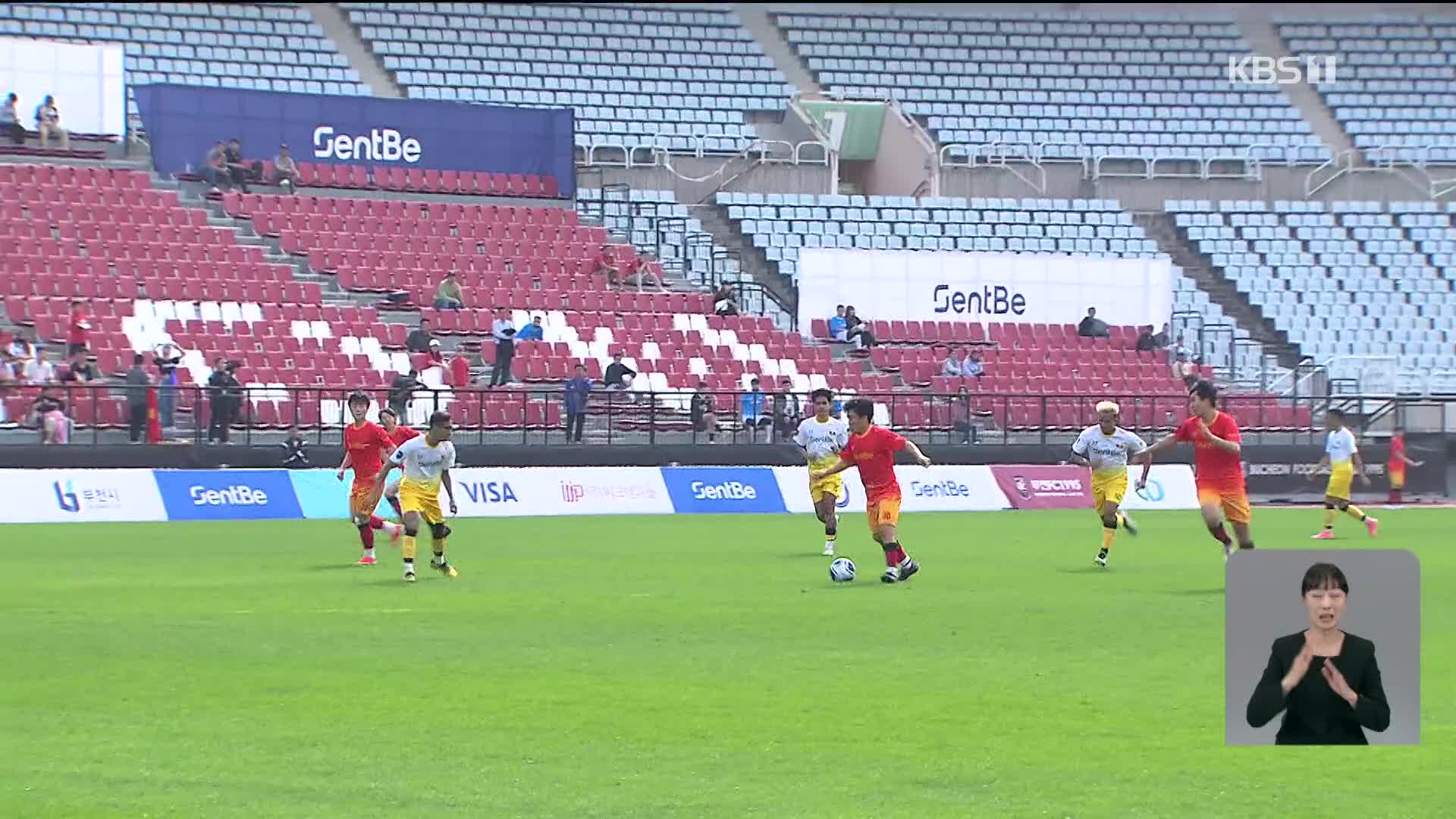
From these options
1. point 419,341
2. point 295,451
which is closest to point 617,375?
point 419,341

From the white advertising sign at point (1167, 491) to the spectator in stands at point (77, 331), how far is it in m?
18.6

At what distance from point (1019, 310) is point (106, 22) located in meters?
22.2

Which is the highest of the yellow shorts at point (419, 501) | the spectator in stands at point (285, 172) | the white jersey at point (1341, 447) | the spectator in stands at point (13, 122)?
the spectator in stands at point (13, 122)

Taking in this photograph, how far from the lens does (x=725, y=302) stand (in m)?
42.8

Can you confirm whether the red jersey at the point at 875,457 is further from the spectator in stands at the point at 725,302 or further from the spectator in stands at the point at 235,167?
the spectator in stands at the point at 235,167

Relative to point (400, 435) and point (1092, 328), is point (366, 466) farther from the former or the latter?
point (1092, 328)

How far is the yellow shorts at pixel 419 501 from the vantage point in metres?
21.2

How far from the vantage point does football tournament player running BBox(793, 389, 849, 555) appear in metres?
25.1

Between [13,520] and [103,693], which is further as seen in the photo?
[13,520]

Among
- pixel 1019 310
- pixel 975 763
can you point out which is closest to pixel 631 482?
pixel 1019 310

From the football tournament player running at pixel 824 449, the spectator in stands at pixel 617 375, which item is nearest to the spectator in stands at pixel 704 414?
the spectator in stands at pixel 617 375

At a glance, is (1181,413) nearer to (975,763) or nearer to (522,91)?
(522,91)

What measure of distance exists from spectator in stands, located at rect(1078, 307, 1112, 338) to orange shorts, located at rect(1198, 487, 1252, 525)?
24321 mm

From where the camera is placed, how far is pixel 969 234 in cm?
4966
